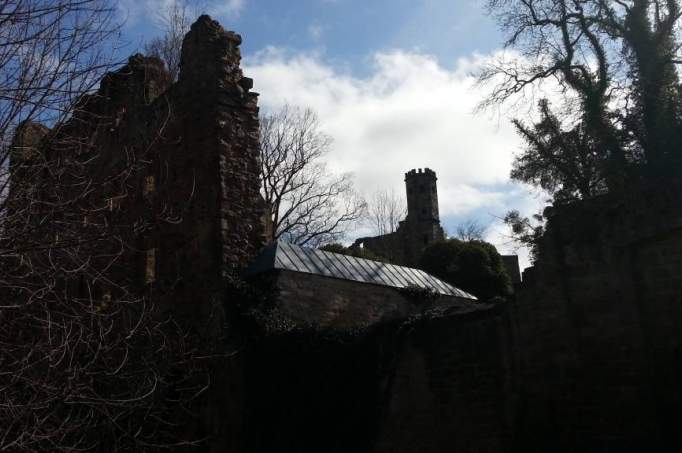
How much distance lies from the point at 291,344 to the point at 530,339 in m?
3.56

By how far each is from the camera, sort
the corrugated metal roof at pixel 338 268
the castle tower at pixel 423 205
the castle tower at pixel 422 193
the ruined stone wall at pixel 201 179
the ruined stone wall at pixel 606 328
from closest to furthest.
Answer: the ruined stone wall at pixel 606 328 < the corrugated metal roof at pixel 338 268 < the ruined stone wall at pixel 201 179 < the castle tower at pixel 423 205 < the castle tower at pixel 422 193

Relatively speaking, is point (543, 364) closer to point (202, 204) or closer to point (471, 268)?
point (202, 204)

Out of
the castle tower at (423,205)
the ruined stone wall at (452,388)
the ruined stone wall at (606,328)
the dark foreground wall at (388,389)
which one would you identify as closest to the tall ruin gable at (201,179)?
the dark foreground wall at (388,389)

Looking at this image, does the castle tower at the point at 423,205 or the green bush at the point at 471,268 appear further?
the castle tower at the point at 423,205

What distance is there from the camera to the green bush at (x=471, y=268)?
2127 cm

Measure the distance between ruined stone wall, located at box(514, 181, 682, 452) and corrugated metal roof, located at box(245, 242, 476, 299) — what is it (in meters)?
4.14

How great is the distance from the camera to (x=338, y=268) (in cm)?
1298

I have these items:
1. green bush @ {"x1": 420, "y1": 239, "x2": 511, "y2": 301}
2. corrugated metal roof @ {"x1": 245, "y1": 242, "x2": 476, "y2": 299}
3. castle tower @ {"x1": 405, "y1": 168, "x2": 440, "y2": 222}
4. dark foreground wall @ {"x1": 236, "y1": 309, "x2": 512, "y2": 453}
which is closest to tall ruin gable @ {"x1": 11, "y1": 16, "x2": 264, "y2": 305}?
corrugated metal roof @ {"x1": 245, "y1": 242, "x2": 476, "y2": 299}

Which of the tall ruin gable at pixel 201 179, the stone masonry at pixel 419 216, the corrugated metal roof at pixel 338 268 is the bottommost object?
the corrugated metal roof at pixel 338 268

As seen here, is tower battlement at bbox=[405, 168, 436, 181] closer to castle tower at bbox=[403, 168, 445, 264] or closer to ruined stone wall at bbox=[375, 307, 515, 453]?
castle tower at bbox=[403, 168, 445, 264]

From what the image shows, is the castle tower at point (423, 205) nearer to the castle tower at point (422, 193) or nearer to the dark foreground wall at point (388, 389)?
the castle tower at point (422, 193)

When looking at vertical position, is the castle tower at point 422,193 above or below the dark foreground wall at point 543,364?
above

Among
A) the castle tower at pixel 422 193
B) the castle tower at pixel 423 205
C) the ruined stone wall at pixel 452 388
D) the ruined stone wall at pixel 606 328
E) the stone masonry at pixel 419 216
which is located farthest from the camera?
the castle tower at pixel 422 193

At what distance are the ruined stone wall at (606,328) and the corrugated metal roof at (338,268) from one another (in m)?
4.14
